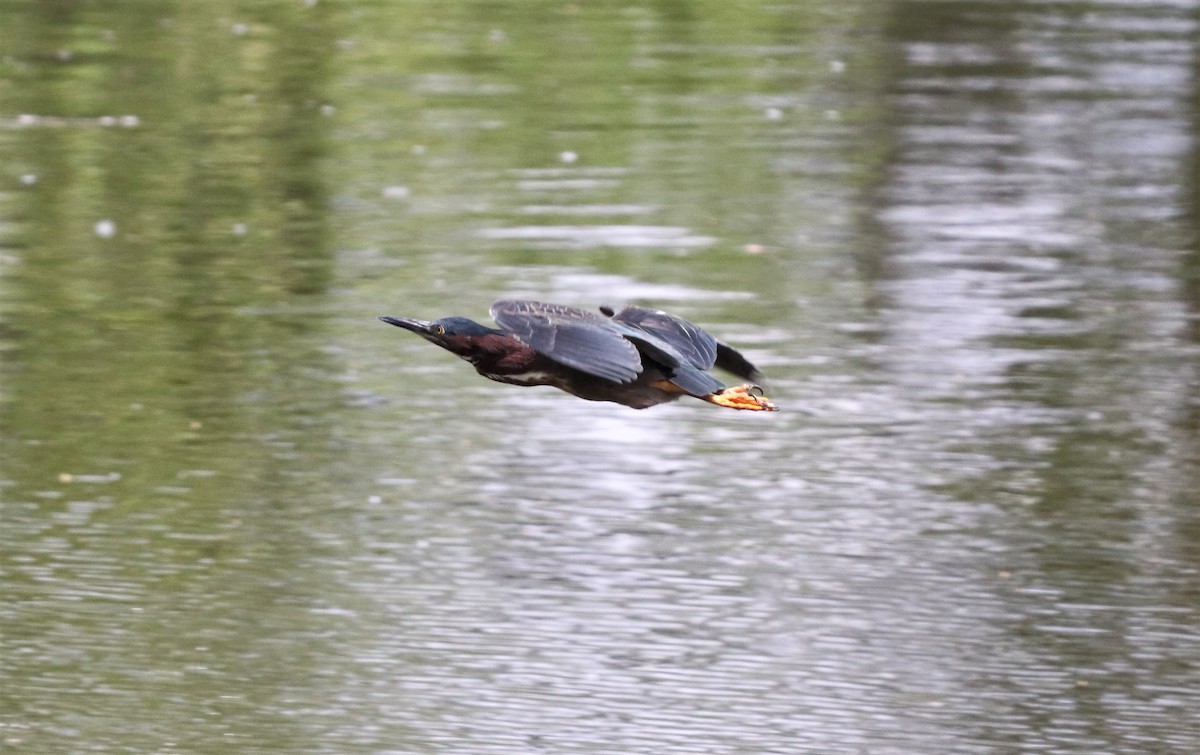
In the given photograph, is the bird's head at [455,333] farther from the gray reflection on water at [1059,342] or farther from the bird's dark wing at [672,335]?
the gray reflection on water at [1059,342]

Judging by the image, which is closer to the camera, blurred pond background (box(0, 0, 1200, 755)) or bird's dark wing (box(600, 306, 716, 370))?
bird's dark wing (box(600, 306, 716, 370))

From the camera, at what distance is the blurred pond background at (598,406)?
5.24 m

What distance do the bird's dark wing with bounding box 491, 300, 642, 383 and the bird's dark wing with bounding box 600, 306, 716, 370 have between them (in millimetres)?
178

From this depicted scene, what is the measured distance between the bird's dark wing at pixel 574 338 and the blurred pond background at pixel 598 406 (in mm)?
1328

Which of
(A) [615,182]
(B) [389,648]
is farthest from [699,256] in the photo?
(B) [389,648]

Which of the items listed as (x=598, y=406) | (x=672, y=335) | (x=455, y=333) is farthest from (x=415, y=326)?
(x=598, y=406)

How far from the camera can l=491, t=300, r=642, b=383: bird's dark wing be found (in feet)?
12.6

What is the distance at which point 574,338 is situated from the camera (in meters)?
3.92

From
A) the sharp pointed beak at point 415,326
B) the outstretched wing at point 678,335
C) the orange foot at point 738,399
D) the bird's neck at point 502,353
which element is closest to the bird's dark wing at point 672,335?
the outstretched wing at point 678,335

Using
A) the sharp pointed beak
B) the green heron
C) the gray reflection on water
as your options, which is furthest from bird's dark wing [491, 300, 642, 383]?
the gray reflection on water

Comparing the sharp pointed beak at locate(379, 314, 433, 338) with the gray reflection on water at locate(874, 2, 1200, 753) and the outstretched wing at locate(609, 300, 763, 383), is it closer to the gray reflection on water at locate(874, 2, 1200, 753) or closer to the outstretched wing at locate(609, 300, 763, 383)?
the outstretched wing at locate(609, 300, 763, 383)

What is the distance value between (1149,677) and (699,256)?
3636 mm

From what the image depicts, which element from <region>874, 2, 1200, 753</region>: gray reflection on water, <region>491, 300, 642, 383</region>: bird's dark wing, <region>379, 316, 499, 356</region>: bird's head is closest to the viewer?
<region>491, 300, 642, 383</region>: bird's dark wing

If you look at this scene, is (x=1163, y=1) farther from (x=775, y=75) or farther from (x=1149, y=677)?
(x=1149, y=677)
